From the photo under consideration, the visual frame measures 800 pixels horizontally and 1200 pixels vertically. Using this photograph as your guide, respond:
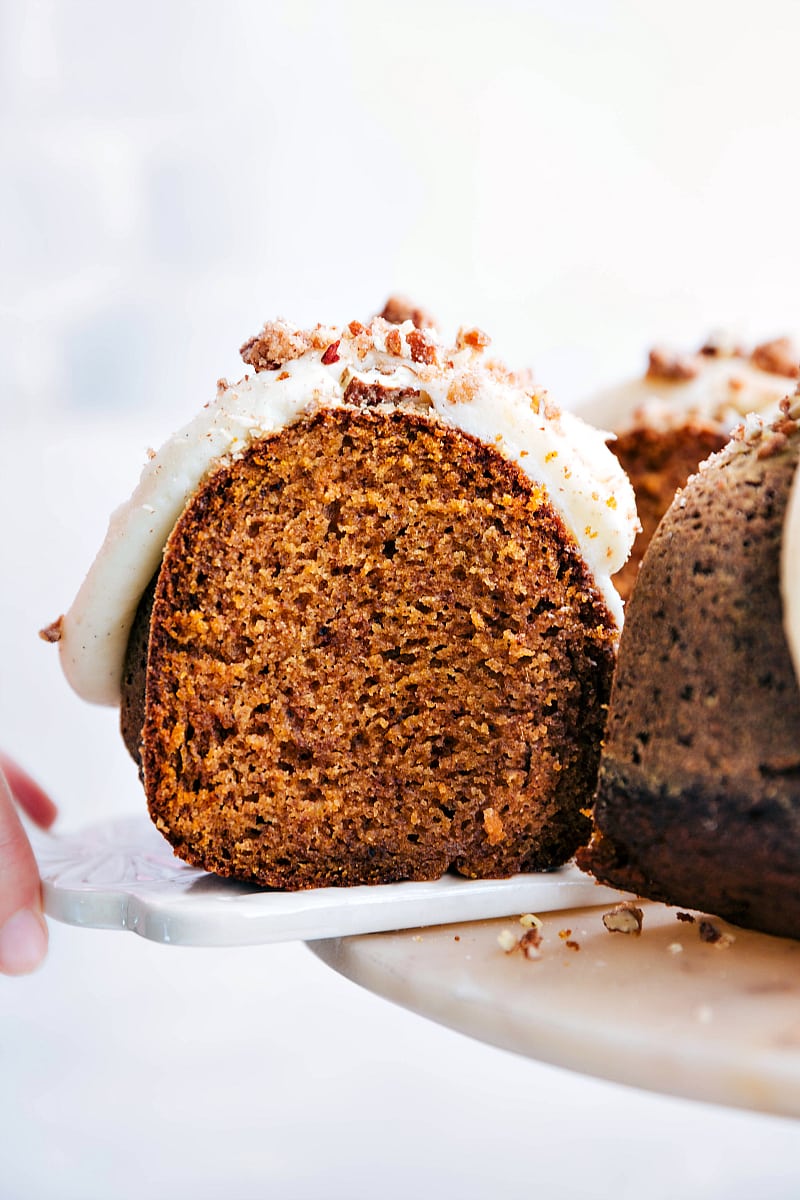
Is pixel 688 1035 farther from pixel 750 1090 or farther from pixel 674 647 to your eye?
pixel 674 647

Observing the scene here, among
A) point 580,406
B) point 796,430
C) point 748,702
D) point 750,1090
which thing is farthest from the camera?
point 580,406

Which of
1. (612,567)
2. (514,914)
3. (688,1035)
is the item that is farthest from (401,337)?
(688,1035)

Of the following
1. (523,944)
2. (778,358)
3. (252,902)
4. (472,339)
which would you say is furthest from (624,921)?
(778,358)

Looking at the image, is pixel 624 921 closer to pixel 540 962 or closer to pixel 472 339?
pixel 540 962

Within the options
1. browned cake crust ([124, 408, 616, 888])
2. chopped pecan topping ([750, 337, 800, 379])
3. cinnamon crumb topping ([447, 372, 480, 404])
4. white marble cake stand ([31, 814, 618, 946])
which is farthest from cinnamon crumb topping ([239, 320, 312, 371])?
chopped pecan topping ([750, 337, 800, 379])

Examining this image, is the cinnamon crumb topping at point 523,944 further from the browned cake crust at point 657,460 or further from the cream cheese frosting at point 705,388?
the cream cheese frosting at point 705,388

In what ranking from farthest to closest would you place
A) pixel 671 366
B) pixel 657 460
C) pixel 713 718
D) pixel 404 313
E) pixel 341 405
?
1. pixel 671 366
2. pixel 657 460
3. pixel 404 313
4. pixel 341 405
5. pixel 713 718

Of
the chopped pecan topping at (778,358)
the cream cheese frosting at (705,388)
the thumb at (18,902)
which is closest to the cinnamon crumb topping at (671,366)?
the cream cheese frosting at (705,388)
